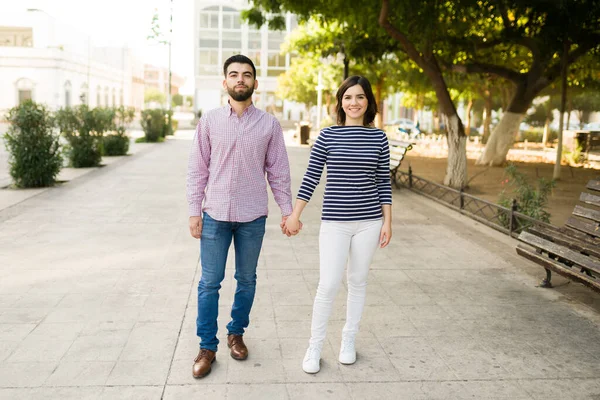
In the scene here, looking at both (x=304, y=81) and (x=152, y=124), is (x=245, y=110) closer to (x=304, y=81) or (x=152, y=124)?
(x=152, y=124)

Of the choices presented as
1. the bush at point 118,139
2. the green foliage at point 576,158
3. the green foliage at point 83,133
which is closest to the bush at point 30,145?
the green foliage at point 83,133

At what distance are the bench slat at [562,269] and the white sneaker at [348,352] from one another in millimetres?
1971

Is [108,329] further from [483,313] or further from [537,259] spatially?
[537,259]

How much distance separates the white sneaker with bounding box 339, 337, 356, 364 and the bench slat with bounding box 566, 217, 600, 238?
2572mm

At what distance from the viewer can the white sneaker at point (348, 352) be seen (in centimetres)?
394

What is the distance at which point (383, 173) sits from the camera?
379 cm

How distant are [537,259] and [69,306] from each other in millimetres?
4052

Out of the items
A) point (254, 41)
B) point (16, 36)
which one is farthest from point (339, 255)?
point (16, 36)

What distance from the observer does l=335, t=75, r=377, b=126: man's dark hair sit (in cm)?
372

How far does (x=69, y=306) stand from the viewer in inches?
195

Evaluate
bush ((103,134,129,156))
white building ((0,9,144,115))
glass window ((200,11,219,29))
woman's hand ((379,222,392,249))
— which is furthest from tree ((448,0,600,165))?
glass window ((200,11,219,29))

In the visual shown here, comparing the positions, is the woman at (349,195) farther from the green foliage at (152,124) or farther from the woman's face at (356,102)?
the green foliage at (152,124)

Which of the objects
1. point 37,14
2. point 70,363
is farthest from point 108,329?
point 37,14

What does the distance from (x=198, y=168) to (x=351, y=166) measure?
931 mm
